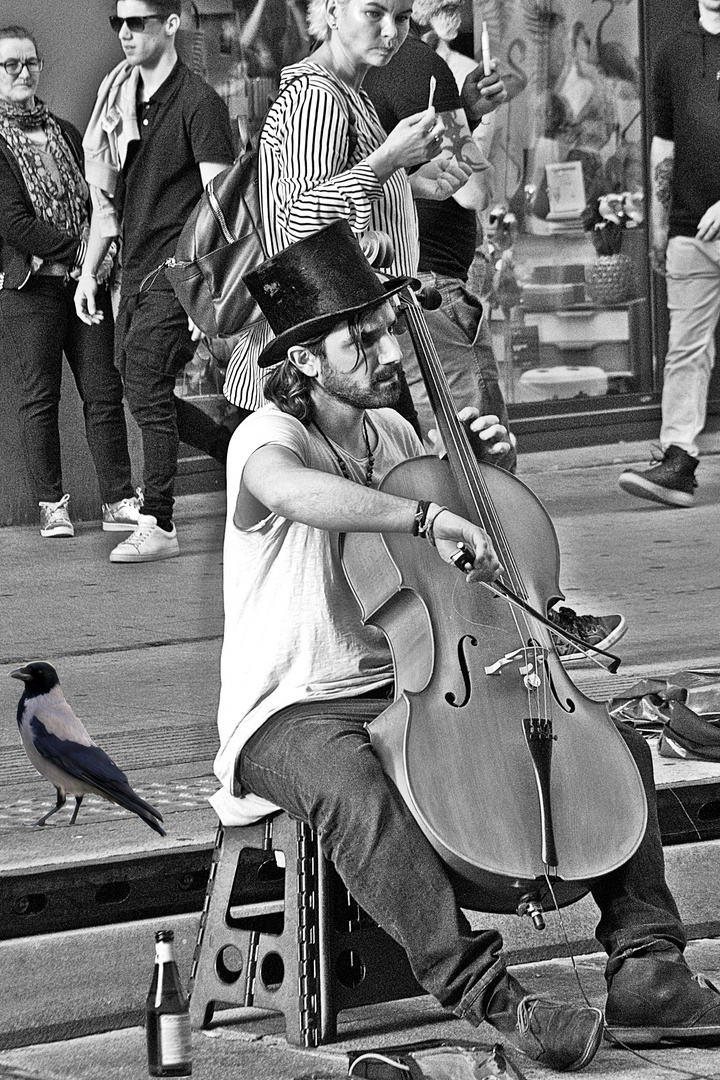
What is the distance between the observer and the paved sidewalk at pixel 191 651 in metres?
2.54

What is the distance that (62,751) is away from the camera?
10.3 ft

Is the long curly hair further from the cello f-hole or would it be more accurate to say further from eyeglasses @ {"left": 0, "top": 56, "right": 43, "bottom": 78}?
eyeglasses @ {"left": 0, "top": 56, "right": 43, "bottom": 78}

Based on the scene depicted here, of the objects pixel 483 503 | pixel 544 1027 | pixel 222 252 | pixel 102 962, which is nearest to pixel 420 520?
pixel 483 503

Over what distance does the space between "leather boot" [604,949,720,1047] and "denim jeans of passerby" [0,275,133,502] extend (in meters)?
1.51

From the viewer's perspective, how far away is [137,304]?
3.44 meters

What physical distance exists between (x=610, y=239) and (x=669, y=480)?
57 cm

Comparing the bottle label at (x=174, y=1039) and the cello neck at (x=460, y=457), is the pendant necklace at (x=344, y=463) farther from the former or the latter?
the bottle label at (x=174, y=1039)

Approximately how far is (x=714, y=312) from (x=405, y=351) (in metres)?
0.84

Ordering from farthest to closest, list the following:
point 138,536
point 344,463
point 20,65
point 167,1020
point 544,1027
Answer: point 138,536 < point 20,65 < point 344,463 < point 167,1020 < point 544,1027

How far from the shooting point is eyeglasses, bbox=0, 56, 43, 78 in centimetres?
325

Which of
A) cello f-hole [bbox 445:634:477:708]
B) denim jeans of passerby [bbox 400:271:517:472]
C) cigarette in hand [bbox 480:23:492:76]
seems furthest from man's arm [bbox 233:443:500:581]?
cigarette in hand [bbox 480:23:492:76]

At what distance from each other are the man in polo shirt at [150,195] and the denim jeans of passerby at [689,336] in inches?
44.3

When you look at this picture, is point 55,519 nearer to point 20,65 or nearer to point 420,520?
point 20,65

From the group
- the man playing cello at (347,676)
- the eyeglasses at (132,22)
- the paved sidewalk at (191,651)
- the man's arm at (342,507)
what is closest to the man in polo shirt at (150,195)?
the eyeglasses at (132,22)
